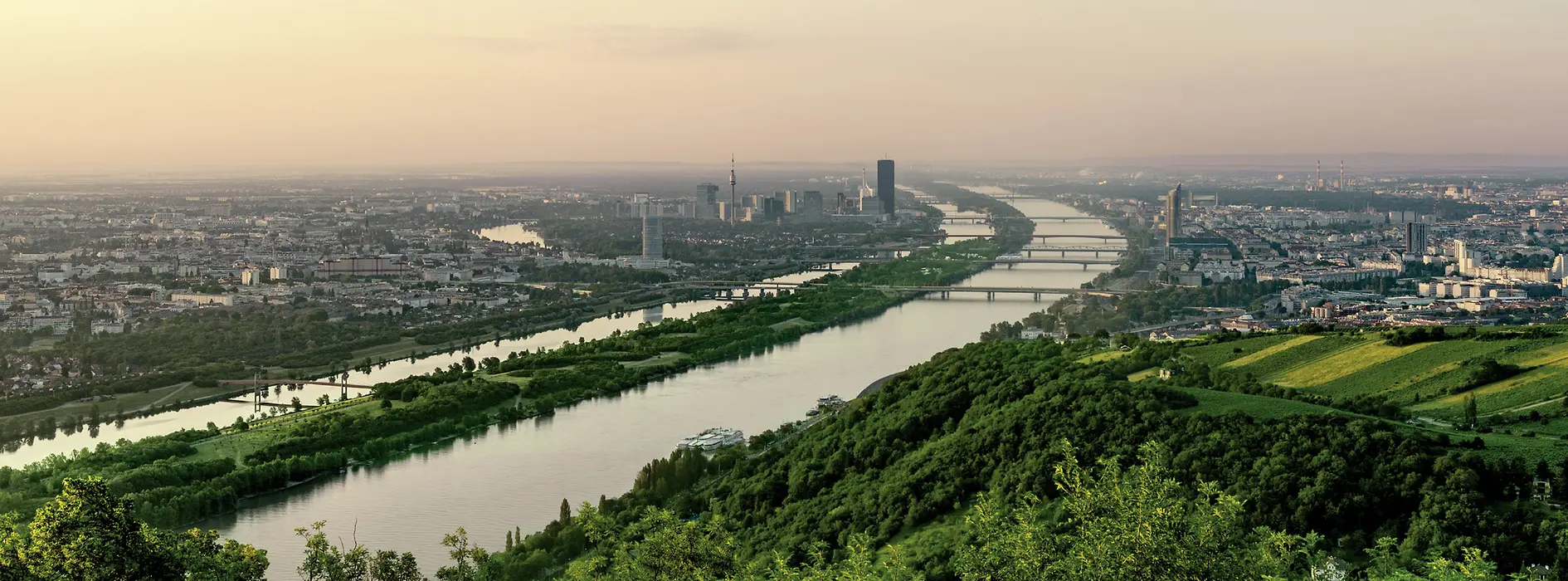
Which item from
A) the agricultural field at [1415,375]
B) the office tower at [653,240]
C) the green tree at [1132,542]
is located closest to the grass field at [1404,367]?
the agricultural field at [1415,375]

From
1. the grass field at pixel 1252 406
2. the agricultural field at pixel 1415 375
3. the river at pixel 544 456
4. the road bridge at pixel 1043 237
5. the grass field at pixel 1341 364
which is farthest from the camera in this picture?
the road bridge at pixel 1043 237

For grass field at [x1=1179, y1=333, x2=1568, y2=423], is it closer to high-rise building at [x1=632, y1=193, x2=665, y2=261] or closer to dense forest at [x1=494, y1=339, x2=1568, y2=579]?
dense forest at [x1=494, y1=339, x2=1568, y2=579]

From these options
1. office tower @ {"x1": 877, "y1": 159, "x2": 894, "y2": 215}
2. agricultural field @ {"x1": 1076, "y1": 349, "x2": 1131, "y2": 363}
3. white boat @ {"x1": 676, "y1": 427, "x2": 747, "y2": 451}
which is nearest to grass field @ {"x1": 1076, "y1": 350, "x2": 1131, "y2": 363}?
agricultural field @ {"x1": 1076, "y1": 349, "x2": 1131, "y2": 363}

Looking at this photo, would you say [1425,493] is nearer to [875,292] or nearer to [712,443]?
[712,443]

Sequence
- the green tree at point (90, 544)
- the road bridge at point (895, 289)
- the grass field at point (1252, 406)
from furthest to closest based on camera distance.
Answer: the road bridge at point (895, 289) → the grass field at point (1252, 406) → the green tree at point (90, 544)

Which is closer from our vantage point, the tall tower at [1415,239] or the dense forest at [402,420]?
the dense forest at [402,420]

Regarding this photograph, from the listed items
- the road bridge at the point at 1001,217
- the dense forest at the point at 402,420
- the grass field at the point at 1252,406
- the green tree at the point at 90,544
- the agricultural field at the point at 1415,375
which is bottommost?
the road bridge at the point at 1001,217

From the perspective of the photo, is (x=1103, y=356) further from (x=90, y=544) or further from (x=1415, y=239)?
(x=1415, y=239)

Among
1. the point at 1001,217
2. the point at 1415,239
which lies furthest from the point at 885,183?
the point at 1415,239

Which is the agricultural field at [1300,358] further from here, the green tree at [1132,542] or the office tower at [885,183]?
the office tower at [885,183]
